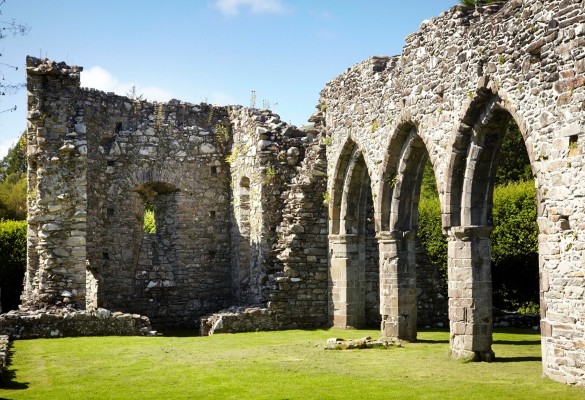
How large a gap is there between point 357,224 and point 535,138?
7.05 metres

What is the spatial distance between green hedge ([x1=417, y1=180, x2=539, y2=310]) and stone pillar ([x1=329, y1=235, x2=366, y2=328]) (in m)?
2.60

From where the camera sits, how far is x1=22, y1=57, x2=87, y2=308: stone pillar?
51.4 ft

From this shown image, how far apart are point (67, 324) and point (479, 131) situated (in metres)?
8.34

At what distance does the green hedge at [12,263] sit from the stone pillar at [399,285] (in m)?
10.6

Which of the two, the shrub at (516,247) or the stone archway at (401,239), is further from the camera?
the shrub at (516,247)

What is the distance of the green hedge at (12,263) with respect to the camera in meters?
20.0

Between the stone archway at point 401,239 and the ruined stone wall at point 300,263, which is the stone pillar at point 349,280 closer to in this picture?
the ruined stone wall at point 300,263

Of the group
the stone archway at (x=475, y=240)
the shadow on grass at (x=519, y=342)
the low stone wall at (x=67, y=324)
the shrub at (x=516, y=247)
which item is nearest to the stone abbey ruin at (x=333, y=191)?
the stone archway at (x=475, y=240)

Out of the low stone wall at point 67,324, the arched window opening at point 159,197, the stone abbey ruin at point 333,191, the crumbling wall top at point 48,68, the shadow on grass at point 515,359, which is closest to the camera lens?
the stone abbey ruin at point 333,191

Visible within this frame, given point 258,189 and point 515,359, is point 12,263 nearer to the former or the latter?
point 258,189

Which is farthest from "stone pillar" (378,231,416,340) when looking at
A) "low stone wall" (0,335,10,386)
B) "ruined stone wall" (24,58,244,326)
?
"low stone wall" (0,335,10,386)

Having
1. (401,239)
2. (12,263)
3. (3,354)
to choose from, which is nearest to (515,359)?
(401,239)

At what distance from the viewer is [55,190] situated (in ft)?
52.2

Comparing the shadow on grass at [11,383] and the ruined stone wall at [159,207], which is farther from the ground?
the ruined stone wall at [159,207]
